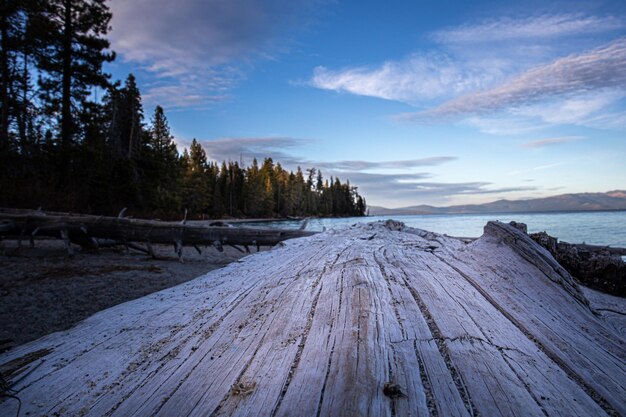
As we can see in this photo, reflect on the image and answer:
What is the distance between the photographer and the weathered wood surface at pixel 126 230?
9.02 metres

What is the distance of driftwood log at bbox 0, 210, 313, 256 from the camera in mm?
9023

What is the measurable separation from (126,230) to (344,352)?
10076 mm

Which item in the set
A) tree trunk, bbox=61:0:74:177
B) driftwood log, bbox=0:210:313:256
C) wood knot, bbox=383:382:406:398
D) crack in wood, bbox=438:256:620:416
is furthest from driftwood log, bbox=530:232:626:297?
tree trunk, bbox=61:0:74:177

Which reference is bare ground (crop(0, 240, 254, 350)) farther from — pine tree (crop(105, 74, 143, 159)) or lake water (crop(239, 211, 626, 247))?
pine tree (crop(105, 74, 143, 159))

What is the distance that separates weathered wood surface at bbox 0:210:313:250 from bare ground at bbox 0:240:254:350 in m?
0.70

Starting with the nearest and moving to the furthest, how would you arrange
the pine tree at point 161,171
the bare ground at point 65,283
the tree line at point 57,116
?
the bare ground at point 65,283 → the tree line at point 57,116 → the pine tree at point 161,171

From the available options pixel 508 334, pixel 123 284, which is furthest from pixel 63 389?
pixel 123 284

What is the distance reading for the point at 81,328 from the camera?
6.82ft

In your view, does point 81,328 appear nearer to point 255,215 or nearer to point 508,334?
Result: point 508,334

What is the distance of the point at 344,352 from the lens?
1.30m

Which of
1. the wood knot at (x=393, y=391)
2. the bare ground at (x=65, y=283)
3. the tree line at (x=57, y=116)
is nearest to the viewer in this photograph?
the wood knot at (x=393, y=391)

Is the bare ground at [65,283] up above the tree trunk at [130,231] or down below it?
below

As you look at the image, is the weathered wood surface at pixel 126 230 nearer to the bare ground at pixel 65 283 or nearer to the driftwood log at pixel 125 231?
the driftwood log at pixel 125 231

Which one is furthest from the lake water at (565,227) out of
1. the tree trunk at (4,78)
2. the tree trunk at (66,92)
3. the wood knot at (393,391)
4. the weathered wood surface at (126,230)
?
the tree trunk at (4,78)
